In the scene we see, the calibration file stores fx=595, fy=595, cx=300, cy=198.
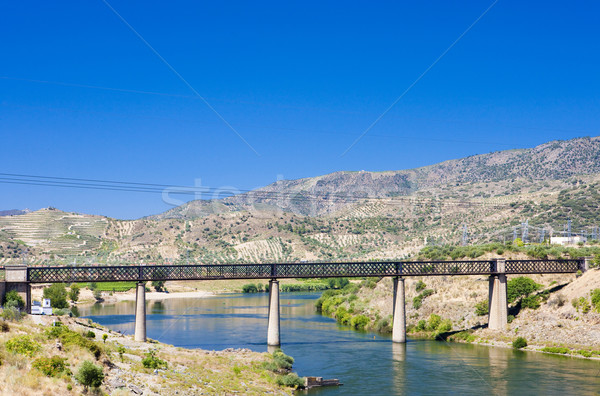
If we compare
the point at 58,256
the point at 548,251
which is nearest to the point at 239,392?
the point at 548,251

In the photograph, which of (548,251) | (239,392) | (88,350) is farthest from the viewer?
(548,251)

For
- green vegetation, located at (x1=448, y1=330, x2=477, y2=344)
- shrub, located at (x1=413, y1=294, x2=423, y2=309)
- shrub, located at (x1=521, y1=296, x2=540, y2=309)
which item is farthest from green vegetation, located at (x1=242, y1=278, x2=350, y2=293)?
shrub, located at (x1=521, y1=296, x2=540, y2=309)

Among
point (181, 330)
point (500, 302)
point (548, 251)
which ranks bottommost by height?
point (181, 330)

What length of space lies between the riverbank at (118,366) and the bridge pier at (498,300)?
29086 millimetres

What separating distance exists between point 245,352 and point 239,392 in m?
15.7

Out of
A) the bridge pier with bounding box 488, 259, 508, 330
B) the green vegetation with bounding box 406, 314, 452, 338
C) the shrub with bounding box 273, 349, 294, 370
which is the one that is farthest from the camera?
the green vegetation with bounding box 406, 314, 452, 338

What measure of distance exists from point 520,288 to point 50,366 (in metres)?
55.6

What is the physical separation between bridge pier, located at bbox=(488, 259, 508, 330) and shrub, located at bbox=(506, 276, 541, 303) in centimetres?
340

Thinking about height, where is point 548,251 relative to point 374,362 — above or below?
above

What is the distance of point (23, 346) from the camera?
103 feet

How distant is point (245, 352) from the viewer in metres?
53.9

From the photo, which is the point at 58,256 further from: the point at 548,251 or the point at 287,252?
the point at 548,251

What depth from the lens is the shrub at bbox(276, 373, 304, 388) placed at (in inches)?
1746

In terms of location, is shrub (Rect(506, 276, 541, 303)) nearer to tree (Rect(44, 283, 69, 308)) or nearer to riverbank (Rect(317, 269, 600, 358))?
riverbank (Rect(317, 269, 600, 358))
